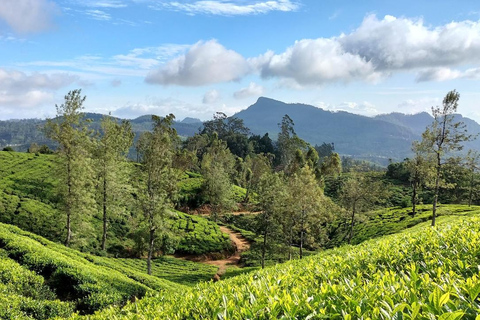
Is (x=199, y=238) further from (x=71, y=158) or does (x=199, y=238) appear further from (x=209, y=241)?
(x=71, y=158)

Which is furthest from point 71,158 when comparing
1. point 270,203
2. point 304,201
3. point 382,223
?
point 382,223

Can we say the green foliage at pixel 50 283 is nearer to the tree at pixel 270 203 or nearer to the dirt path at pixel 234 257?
the tree at pixel 270 203

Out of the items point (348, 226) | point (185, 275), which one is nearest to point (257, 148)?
point (348, 226)

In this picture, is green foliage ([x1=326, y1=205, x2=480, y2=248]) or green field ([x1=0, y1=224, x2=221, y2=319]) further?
green foliage ([x1=326, y1=205, x2=480, y2=248])

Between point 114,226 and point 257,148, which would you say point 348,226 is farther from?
point 257,148

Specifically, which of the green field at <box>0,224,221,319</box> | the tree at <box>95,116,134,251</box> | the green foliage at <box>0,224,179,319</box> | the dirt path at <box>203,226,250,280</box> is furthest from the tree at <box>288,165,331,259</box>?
the tree at <box>95,116,134,251</box>

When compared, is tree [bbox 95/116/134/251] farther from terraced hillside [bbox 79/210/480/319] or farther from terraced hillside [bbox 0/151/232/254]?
terraced hillside [bbox 79/210/480/319]

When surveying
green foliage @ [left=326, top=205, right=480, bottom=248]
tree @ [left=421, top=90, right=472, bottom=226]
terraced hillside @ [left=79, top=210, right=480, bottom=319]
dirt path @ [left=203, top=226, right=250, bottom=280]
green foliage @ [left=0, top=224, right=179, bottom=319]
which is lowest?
dirt path @ [left=203, top=226, right=250, bottom=280]

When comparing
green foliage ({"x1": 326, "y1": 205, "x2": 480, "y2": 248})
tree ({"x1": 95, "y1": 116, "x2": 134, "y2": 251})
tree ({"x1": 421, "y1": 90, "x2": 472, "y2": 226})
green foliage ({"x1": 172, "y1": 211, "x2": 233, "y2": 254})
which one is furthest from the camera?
green foliage ({"x1": 172, "y1": 211, "x2": 233, "y2": 254})

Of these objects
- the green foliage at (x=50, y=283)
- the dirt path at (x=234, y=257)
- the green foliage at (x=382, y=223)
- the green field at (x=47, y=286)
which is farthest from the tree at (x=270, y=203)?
the green foliage at (x=50, y=283)

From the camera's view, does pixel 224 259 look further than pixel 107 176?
Yes

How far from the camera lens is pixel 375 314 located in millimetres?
→ 3072

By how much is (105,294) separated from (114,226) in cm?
3031

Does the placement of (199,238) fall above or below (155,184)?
below
